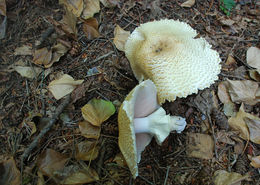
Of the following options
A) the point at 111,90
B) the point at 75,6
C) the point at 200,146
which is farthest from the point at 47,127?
the point at 75,6

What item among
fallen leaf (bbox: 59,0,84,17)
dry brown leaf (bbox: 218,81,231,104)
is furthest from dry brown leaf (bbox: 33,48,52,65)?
dry brown leaf (bbox: 218,81,231,104)

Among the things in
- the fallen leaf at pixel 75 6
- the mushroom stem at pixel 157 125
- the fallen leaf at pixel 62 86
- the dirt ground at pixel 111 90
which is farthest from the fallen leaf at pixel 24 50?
the mushroom stem at pixel 157 125

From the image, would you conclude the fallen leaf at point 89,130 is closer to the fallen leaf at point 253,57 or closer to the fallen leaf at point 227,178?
the fallen leaf at point 227,178

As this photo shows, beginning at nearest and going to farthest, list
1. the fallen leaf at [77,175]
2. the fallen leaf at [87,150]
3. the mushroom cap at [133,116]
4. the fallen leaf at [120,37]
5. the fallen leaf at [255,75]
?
the mushroom cap at [133,116], the fallen leaf at [77,175], the fallen leaf at [87,150], the fallen leaf at [255,75], the fallen leaf at [120,37]

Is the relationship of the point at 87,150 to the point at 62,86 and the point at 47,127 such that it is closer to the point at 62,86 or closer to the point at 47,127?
the point at 47,127

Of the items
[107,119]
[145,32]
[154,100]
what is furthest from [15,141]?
[145,32]
